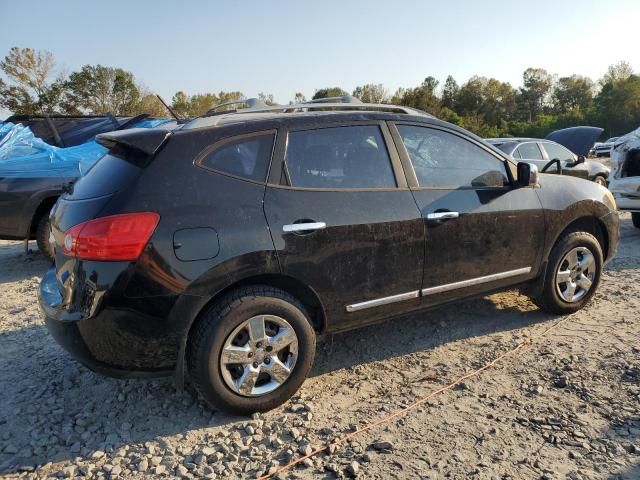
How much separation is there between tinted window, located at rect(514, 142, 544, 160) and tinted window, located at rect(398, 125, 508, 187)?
8.22m

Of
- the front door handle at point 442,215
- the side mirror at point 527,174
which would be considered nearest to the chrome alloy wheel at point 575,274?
the side mirror at point 527,174

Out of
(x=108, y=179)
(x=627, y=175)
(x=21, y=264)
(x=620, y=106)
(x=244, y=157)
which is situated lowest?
(x=21, y=264)

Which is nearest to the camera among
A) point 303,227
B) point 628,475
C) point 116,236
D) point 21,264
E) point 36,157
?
point 628,475

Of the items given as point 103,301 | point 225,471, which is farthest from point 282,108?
point 225,471

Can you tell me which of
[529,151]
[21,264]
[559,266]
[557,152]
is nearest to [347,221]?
[559,266]

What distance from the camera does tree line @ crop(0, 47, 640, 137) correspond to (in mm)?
36719

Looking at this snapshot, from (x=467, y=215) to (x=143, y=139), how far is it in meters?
2.24

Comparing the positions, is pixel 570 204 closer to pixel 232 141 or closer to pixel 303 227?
pixel 303 227

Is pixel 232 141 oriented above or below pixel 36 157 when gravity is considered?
above

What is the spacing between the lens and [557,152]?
39.0 feet

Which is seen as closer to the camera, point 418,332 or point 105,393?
point 105,393

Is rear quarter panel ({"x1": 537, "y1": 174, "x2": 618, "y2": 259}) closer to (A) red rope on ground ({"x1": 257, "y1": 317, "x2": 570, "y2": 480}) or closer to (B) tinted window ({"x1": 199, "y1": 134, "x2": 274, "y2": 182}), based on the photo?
(A) red rope on ground ({"x1": 257, "y1": 317, "x2": 570, "y2": 480})

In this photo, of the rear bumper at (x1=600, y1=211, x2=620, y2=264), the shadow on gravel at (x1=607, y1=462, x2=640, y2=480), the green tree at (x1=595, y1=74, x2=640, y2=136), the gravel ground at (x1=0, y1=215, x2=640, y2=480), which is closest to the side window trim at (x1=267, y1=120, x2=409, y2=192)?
the gravel ground at (x1=0, y1=215, x2=640, y2=480)

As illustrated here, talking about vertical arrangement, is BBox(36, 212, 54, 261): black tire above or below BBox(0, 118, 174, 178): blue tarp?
below
